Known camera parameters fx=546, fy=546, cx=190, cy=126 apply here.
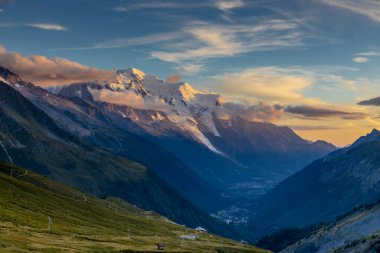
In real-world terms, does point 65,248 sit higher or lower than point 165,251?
higher

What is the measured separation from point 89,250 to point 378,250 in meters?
74.4

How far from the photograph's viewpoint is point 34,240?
134m

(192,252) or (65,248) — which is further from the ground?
(65,248)

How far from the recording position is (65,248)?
130 metres

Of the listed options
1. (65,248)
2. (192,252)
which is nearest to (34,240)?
(65,248)

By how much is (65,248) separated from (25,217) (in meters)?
68.6

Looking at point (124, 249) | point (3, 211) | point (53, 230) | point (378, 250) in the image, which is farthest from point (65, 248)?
point (378, 250)

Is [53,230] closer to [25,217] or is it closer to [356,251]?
[25,217]

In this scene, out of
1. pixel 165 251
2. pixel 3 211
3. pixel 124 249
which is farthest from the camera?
pixel 3 211

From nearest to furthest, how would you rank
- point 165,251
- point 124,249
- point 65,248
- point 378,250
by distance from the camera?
point 65,248 < point 378,250 < point 124,249 < point 165,251

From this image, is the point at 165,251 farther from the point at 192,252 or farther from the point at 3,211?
the point at 3,211

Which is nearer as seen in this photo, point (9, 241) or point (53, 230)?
point (9, 241)

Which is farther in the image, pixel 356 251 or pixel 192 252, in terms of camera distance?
pixel 192 252

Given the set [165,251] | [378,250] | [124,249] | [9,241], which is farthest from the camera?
[165,251]
